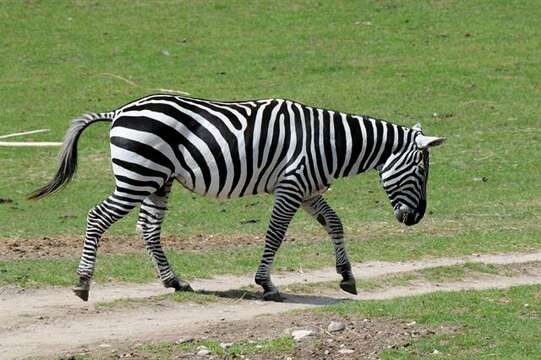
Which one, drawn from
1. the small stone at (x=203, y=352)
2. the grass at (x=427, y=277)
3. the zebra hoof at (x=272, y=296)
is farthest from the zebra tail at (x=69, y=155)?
the small stone at (x=203, y=352)

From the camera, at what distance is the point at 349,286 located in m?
13.9

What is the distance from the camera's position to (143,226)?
1384cm

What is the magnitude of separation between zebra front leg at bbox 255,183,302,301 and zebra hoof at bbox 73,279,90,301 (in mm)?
1820

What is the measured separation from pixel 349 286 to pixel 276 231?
40.7 inches

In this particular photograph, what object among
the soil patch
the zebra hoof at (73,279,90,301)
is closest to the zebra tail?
the zebra hoof at (73,279,90,301)

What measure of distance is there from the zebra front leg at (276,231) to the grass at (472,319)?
1403mm

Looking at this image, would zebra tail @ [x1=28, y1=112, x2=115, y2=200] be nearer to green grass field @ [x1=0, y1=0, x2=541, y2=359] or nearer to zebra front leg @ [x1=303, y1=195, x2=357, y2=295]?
green grass field @ [x1=0, y1=0, x2=541, y2=359]

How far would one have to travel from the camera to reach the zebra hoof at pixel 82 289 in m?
12.8

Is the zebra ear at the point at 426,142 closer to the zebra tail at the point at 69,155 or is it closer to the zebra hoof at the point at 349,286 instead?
the zebra hoof at the point at 349,286

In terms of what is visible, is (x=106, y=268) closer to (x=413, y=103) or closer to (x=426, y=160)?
(x=426, y=160)

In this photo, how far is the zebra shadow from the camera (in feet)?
44.0

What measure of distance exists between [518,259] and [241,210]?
5156 millimetres

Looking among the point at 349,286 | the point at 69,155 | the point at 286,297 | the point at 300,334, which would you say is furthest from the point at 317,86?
the point at 300,334

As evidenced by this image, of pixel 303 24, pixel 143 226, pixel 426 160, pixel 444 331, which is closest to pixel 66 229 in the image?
pixel 143 226
